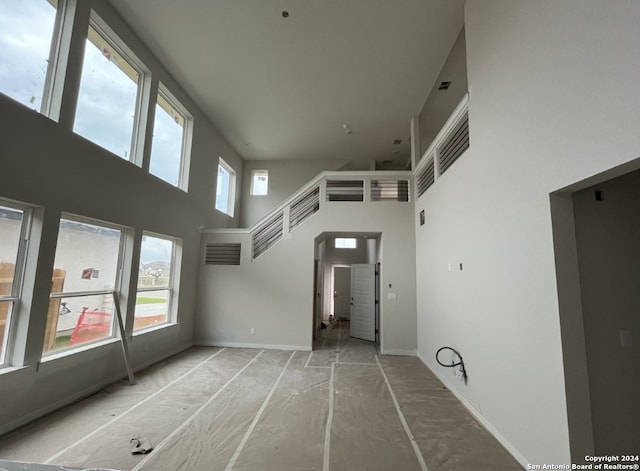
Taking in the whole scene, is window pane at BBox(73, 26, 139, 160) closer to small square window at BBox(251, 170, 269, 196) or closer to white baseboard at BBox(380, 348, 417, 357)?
small square window at BBox(251, 170, 269, 196)

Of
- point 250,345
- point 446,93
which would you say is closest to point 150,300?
point 250,345

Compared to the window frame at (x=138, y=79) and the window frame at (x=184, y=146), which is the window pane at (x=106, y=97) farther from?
the window frame at (x=184, y=146)

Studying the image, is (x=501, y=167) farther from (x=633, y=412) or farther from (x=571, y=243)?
(x=633, y=412)

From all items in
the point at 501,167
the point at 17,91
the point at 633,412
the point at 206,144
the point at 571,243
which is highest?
the point at 206,144

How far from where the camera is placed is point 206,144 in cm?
646

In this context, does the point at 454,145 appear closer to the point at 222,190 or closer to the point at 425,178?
the point at 425,178

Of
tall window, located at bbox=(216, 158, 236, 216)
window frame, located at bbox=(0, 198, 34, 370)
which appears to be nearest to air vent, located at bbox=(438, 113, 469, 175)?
window frame, located at bbox=(0, 198, 34, 370)

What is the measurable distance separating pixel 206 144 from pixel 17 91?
3767 mm

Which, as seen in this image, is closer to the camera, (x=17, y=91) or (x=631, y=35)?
(x=631, y=35)

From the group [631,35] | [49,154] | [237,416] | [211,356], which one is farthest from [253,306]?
[631,35]

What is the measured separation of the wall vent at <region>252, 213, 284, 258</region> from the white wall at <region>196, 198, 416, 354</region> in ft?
0.57

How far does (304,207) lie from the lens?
6.42m

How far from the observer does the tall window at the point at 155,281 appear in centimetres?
462

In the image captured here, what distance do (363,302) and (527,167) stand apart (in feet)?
17.8
